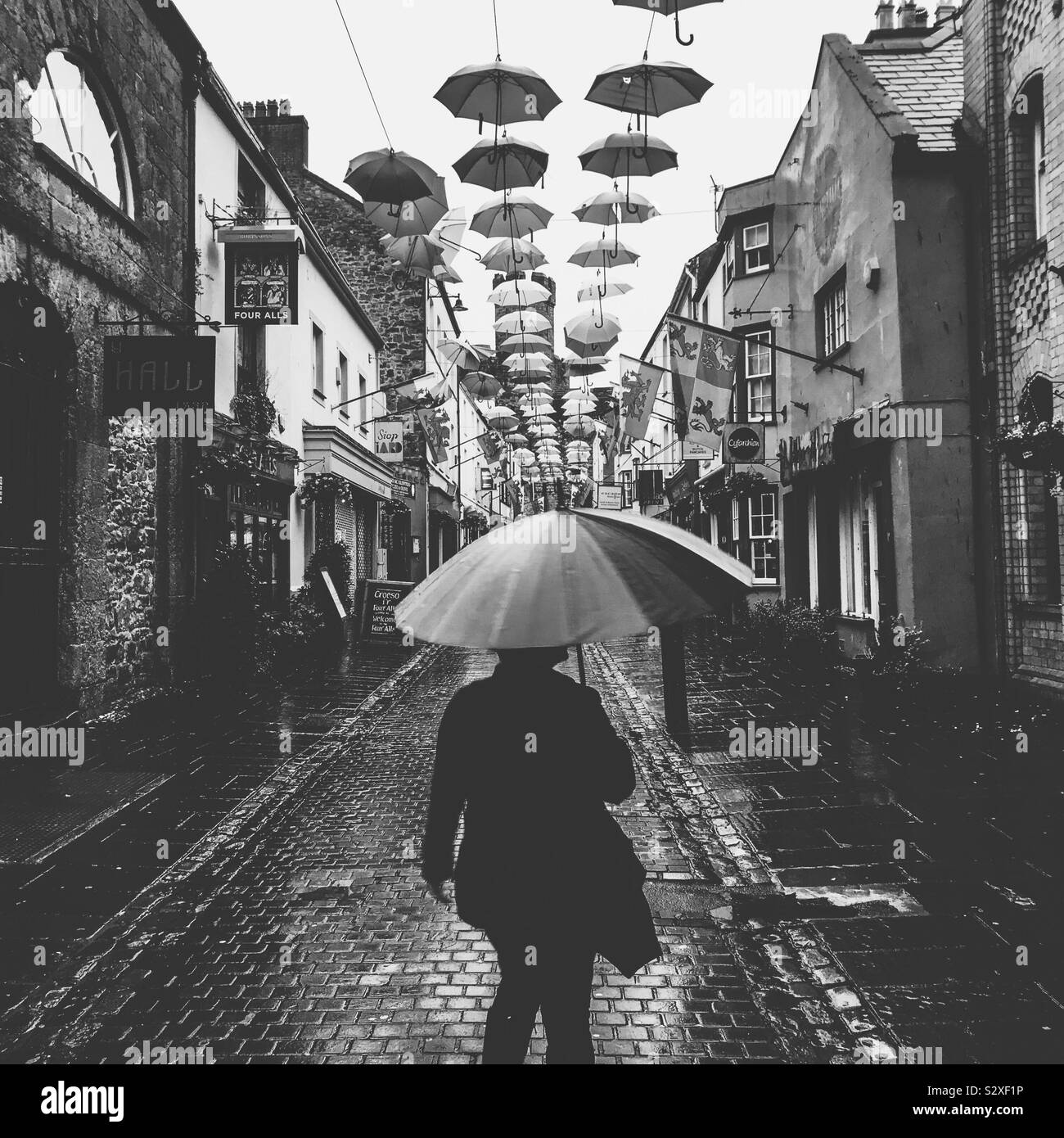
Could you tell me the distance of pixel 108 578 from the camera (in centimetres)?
969

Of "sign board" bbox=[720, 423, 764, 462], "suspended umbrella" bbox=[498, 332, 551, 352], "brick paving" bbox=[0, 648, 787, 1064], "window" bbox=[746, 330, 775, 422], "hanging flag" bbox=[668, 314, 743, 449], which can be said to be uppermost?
"suspended umbrella" bbox=[498, 332, 551, 352]

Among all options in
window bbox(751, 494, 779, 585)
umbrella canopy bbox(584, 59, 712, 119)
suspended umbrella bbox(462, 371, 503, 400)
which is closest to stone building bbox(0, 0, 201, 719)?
umbrella canopy bbox(584, 59, 712, 119)

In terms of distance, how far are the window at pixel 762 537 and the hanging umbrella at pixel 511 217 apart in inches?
375

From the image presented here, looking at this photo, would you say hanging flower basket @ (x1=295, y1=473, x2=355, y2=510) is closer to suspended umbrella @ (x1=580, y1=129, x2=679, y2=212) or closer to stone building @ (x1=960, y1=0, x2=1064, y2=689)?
suspended umbrella @ (x1=580, y1=129, x2=679, y2=212)

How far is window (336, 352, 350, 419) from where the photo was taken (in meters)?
21.6

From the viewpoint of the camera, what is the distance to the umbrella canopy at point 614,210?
43.4 feet

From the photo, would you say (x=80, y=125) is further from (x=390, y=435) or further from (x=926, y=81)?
(x=390, y=435)

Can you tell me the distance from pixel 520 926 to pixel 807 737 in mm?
6861

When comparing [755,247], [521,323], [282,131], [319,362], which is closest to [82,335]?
[521,323]

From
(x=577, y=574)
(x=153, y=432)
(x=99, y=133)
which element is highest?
(x=99, y=133)

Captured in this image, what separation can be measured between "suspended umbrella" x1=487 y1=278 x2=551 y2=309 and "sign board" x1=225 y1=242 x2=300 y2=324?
5.16 meters

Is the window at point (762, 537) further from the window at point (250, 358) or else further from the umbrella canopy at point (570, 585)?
the umbrella canopy at point (570, 585)
